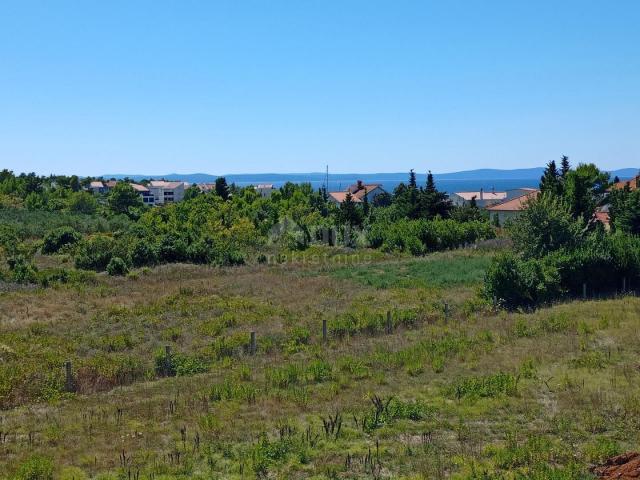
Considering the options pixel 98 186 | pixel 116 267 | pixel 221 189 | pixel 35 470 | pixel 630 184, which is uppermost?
pixel 98 186

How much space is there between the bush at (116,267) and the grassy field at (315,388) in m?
7.55

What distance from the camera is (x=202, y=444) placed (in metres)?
10.6

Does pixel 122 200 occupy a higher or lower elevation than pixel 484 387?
higher

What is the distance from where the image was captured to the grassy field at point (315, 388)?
32.3 ft

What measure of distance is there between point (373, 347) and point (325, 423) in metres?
6.72

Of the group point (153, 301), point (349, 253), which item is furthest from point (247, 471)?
point (349, 253)

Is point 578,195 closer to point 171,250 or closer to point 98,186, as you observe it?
point 171,250

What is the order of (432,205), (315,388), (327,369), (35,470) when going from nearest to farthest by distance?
(35,470) → (315,388) → (327,369) → (432,205)

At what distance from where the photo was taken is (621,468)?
8883 mm

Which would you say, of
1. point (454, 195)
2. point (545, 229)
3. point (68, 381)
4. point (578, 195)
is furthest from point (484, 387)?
point (454, 195)

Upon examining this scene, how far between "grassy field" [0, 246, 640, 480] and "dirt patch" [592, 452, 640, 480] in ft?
0.81

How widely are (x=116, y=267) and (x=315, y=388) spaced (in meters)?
23.0

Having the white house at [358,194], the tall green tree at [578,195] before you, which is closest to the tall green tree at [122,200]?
the white house at [358,194]

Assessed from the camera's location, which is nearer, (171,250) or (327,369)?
(327,369)
